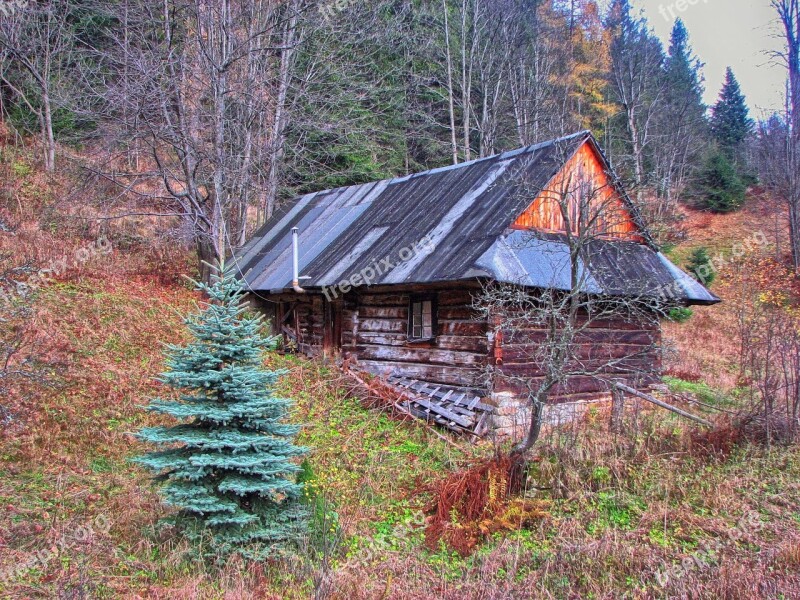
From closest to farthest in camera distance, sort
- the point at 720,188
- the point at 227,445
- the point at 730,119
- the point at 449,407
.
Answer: the point at 227,445, the point at 449,407, the point at 720,188, the point at 730,119

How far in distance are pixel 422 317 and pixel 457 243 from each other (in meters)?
1.71

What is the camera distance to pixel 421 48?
2452 cm

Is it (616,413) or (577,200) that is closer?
(616,413)

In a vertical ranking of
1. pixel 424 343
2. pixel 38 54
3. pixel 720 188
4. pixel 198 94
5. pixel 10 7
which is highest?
pixel 10 7

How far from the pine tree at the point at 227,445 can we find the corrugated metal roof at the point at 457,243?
4723mm

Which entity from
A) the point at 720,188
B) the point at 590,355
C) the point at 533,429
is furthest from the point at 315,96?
the point at 720,188

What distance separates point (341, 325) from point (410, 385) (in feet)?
9.92

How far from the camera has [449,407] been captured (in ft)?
34.7

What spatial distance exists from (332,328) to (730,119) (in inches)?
1537

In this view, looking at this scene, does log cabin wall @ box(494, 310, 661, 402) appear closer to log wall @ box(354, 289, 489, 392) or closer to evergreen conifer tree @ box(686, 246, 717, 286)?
log wall @ box(354, 289, 489, 392)

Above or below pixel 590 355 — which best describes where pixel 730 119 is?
above
